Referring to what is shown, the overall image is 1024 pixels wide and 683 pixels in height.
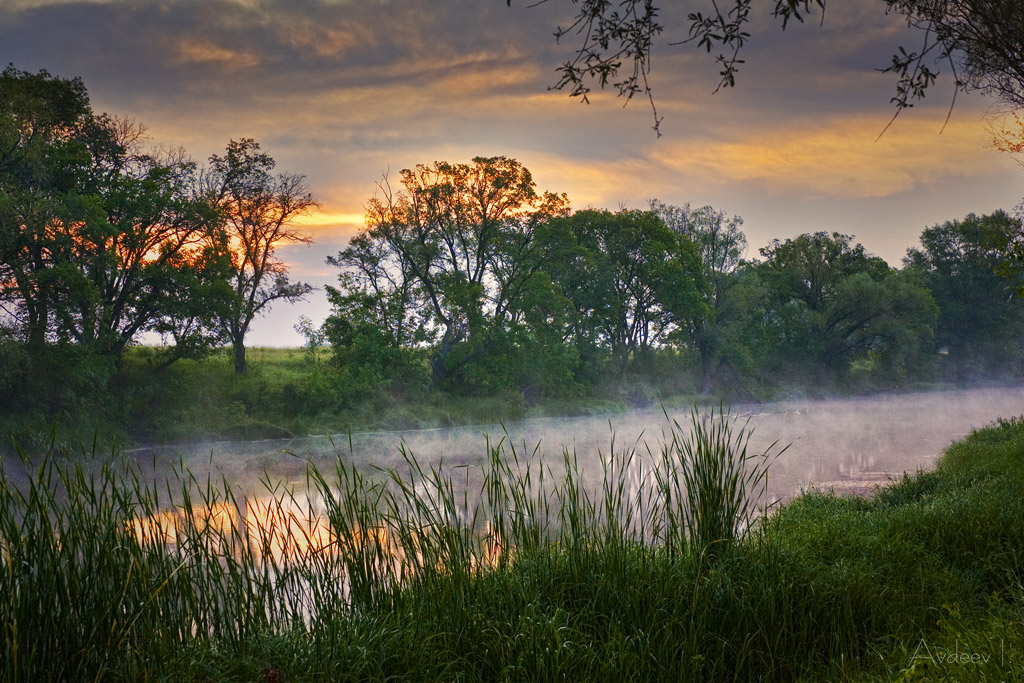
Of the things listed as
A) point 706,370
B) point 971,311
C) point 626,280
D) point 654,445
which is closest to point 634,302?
point 626,280

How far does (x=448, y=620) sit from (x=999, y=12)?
298 inches

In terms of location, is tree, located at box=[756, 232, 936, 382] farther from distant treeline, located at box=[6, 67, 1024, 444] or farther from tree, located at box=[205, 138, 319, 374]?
tree, located at box=[205, 138, 319, 374]

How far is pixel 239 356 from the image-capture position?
21078 mm

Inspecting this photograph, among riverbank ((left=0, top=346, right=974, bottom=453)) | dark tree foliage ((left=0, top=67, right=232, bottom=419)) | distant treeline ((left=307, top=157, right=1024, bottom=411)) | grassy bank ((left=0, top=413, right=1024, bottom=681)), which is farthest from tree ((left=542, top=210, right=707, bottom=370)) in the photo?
grassy bank ((left=0, top=413, right=1024, bottom=681))

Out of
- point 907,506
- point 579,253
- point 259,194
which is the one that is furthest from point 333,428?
point 907,506

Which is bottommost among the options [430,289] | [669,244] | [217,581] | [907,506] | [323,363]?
[907,506]

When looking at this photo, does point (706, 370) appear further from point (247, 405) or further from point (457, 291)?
point (247, 405)

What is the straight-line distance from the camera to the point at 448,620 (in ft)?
12.2

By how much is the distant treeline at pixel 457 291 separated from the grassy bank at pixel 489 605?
12.1ft

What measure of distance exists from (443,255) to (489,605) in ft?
69.6

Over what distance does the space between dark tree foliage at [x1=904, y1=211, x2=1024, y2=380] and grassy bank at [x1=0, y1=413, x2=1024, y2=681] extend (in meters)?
36.9

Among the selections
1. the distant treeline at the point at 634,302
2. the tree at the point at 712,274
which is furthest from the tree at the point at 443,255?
the tree at the point at 712,274

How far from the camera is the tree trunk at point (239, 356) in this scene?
68.8ft

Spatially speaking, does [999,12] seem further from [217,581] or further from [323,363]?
[323,363]
